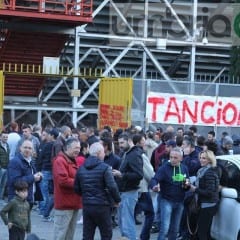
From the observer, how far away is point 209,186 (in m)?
9.84

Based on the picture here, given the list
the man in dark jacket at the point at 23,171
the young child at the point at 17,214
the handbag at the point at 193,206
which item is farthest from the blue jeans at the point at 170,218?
the young child at the point at 17,214

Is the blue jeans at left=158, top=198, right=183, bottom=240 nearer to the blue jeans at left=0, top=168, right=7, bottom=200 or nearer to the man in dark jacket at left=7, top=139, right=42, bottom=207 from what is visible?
the man in dark jacket at left=7, top=139, right=42, bottom=207

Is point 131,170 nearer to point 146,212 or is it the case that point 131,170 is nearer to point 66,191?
point 146,212

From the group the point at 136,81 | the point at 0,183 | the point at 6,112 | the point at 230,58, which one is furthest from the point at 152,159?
the point at 230,58

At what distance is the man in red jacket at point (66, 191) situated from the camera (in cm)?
942

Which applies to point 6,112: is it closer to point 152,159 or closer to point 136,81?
point 136,81

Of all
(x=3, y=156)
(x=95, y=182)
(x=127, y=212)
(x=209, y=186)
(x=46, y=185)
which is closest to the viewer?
(x=95, y=182)

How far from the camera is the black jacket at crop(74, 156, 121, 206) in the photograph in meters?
8.98

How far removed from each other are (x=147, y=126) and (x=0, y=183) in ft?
14.7

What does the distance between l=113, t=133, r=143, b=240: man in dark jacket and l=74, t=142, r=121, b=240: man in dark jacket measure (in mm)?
1385

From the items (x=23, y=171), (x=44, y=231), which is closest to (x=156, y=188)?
(x=23, y=171)

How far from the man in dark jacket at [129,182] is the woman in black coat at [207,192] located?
89cm

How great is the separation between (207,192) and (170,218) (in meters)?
0.92

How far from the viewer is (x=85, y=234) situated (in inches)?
367
